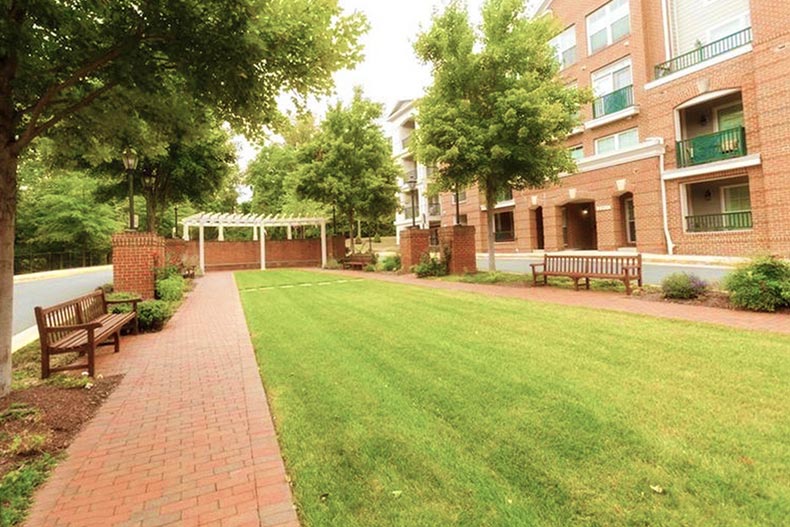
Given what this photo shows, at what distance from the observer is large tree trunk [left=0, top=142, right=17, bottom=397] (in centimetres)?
434

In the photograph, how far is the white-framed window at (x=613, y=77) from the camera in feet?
75.8

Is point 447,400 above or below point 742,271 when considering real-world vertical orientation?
below

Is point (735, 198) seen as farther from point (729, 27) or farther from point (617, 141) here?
point (729, 27)

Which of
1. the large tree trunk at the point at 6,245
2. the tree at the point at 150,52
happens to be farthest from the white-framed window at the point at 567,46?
the large tree trunk at the point at 6,245

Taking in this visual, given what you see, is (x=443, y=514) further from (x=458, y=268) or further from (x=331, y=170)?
(x=331, y=170)

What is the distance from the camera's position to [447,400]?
13.8ft

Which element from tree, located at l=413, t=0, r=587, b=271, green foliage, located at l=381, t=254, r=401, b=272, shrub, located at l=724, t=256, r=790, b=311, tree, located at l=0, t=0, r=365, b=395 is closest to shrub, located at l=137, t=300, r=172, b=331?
tree, located at l=0, t=0, r=365, b=395

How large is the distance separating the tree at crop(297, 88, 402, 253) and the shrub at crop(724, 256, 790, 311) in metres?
17.1

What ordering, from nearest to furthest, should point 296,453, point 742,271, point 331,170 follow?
point 296,453
point 742,271
point 331,170

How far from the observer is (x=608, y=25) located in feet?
78.3

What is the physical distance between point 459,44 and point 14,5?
11.9m

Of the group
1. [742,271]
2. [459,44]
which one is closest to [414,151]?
[459,44]

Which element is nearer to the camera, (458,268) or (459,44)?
(459,44)

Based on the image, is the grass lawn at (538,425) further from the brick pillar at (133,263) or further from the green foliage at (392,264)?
the green foliage at (392,264)
